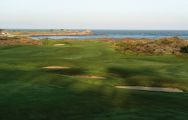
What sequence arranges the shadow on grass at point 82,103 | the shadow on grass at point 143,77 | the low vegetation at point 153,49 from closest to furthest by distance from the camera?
the shadow on grass at point 82,103, the shadow on grass at point 143,77, the low vegetation at point 153,49

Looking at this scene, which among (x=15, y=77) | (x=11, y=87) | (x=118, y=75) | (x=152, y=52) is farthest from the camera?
(x=152, y=52)

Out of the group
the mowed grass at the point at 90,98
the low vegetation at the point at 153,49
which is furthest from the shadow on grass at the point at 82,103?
the low vegetation at the point at 153,49

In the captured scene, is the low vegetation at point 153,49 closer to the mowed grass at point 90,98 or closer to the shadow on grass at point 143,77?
the shadow on grass at point 143,77

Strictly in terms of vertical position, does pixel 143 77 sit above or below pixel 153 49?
above

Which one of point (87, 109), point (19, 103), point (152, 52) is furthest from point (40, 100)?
point (152, 52)

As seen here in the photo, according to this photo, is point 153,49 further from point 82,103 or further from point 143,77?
point 82,103

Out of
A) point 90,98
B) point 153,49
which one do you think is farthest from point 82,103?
point 153,49

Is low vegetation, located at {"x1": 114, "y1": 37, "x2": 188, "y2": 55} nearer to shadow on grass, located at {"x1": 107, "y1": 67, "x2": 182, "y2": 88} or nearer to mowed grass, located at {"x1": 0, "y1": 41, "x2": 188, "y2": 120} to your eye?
shadow on grass, located at {"x1": 107, "y1": 67, "x2": 182, "y2": 88}

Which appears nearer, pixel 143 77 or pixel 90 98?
pixel 90 98

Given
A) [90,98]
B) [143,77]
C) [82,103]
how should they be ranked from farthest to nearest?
[143,77]
[90,98]
[82,103]

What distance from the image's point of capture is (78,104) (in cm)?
1277

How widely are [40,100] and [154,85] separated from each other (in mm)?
8570

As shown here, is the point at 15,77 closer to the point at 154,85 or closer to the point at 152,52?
the point at 154,85

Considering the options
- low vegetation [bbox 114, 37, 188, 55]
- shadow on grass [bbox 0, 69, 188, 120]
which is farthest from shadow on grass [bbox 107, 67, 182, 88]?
low vegetation [bbox 114, 37, 188, 55]
